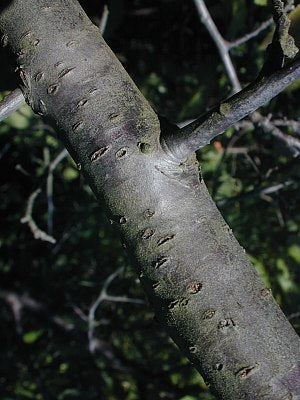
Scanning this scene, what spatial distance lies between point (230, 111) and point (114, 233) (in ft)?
5.23

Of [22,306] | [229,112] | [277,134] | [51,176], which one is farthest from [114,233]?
[229,112]

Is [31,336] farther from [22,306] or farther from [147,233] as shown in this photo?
[147,233]

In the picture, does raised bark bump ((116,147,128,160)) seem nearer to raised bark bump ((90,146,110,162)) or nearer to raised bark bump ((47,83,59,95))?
raised bark bump ((90,146,110,162))

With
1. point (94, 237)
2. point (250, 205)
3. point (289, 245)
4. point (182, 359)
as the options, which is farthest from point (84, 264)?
point (289, 245)

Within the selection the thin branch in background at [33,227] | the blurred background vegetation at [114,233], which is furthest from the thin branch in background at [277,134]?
the thin branch in background at [33,227]

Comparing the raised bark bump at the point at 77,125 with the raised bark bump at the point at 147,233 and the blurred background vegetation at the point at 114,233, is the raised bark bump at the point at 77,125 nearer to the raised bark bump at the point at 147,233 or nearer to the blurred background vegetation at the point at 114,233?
the raised bark bump at the point at 147,233

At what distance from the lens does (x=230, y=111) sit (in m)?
0.62

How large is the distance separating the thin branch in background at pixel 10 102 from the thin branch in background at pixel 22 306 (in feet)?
6.63

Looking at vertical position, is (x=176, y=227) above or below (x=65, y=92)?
below

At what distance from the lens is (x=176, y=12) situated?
209 cm

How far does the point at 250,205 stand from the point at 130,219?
56.7 inches

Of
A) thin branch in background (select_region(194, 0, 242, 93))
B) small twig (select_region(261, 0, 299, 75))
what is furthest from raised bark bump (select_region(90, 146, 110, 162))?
thin branch in background (select_region(194, 0, 242, 93))

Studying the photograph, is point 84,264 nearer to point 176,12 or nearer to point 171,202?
point 176,12

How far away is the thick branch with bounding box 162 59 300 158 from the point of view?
58 centimetres
